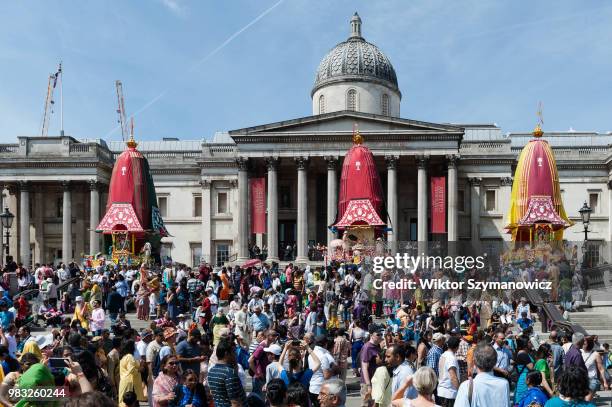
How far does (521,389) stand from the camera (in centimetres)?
949

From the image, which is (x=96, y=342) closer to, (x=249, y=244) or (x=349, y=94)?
(x=249, y=244)

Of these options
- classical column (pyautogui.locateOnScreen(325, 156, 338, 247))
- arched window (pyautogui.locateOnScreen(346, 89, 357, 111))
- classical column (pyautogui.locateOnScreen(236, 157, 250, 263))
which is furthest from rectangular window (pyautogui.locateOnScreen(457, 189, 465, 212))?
classical column (pyautogui.locateOnScreen(236, 157, 250, 263))

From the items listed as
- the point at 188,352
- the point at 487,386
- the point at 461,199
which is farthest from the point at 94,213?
the point at 487,386

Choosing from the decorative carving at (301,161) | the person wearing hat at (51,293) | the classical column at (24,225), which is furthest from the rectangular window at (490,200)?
the person wearing hat at (51,293)

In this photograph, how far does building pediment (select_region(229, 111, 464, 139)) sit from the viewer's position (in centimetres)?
4475

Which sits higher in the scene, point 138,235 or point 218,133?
point 218,133

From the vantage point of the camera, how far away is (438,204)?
4481cm

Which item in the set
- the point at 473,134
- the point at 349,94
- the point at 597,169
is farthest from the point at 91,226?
the point at 597,169

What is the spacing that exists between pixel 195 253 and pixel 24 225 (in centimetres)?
1241

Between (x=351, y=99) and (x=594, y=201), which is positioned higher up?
(x=351, y=99)

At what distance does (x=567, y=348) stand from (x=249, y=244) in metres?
35.2

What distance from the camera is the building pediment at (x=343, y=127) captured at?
44750 mm

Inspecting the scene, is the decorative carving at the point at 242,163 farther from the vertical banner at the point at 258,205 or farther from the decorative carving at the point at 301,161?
the decorative carving at the point at 301,161

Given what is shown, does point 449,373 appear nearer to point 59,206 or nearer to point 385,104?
point 385,104
